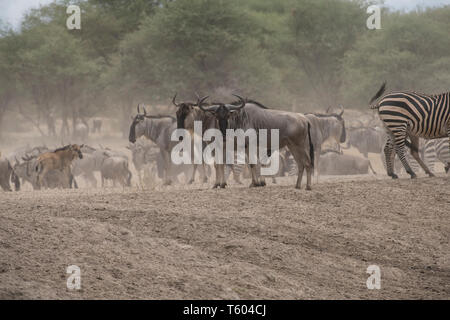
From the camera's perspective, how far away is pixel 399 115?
1212cm

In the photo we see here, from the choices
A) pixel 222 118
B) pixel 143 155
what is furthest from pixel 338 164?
pixel 222 118

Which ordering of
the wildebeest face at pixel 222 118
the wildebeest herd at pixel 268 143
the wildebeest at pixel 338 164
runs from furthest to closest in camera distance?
the wildebeest at pixel 338 164 < the wildebeest herd at pixel 268 143 < the wildebeest face at pixel 222 118

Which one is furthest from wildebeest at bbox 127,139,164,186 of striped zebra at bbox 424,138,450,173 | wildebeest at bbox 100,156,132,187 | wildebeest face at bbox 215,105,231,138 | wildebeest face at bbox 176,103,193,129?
wildebeest face at bbox 215,105,231,138

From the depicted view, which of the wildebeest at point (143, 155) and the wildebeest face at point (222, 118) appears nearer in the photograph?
the wildebeest face at point (222, 118)

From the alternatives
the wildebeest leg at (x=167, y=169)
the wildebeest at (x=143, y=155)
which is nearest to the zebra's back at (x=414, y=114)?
the wildebeest leg at (x=167, y=169)

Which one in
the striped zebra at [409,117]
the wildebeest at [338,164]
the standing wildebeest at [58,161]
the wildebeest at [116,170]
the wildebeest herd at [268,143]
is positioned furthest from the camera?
the wildebeest at [338,164]

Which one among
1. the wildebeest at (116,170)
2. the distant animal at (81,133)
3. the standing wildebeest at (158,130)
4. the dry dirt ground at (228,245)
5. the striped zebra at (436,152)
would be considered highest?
the distant animal at (81,133)

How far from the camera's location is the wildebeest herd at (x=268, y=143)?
10844 millimetres

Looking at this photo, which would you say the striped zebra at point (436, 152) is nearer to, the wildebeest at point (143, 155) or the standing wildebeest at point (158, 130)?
the standing wildebeest at point (158, 130)

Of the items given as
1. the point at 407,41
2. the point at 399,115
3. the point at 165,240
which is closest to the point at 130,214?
the point at 165,240

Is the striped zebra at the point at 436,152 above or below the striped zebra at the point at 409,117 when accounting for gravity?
below

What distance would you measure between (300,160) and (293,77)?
30.1 m
